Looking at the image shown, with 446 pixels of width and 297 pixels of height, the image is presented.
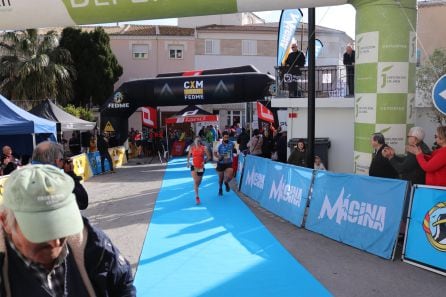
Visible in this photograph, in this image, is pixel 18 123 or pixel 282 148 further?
pixel 282 148

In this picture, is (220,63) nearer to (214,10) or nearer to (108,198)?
(108,198)

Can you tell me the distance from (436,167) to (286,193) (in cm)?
379

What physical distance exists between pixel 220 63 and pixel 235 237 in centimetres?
3492

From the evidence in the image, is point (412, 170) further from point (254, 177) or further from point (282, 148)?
point (282, 148)

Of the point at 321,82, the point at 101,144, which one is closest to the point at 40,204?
the point at 321,82

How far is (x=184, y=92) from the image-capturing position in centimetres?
1972

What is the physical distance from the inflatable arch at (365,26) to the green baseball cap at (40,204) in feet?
17.7

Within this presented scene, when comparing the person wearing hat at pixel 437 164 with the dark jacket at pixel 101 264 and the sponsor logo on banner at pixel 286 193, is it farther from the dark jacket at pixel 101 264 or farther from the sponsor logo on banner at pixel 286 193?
the dark jacket at pixel 101 264

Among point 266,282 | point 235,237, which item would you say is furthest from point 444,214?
point 235,237

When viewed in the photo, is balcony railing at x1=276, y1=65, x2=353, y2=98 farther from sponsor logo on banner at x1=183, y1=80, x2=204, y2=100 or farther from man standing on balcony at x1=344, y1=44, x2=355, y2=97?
sponsor logo on banner at x1=183, y1=80, x2=204, y2=100

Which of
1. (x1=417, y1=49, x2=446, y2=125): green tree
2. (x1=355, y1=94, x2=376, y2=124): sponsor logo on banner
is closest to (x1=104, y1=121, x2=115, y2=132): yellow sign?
(x1=417, y1=49, x2=446, y2=125): green tree

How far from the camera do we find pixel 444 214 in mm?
6062

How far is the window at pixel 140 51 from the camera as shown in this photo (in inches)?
1639

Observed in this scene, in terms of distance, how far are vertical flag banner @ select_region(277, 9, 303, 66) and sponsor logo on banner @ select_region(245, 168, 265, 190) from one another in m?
3.66
